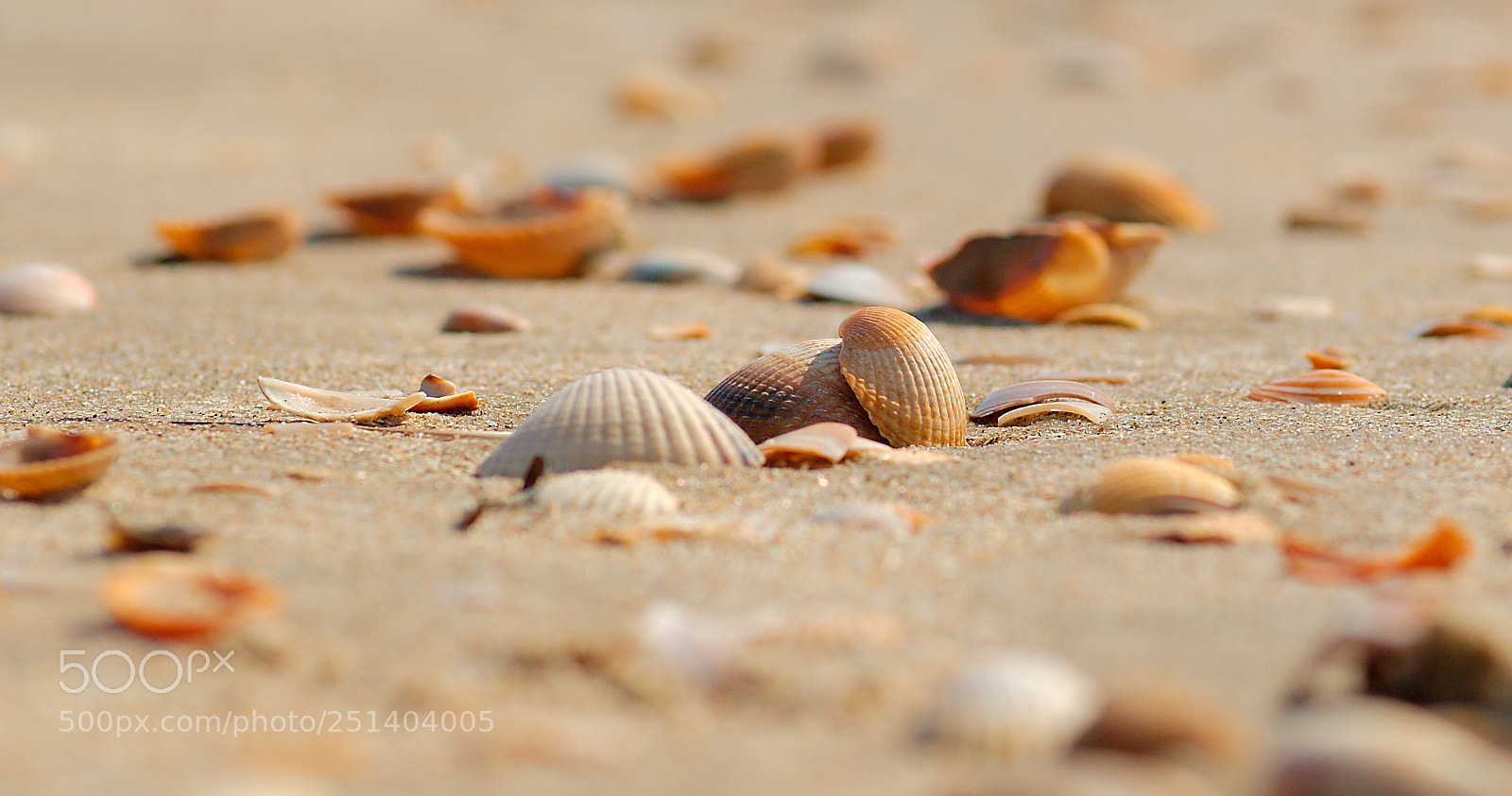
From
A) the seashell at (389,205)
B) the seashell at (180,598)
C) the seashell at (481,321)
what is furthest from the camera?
the seashell at (389,205)

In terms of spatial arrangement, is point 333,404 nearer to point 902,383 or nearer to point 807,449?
point 807,449

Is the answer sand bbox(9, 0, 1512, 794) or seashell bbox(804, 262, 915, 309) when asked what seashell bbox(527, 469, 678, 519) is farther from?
seashell bbox(804, 262, 915, 309)

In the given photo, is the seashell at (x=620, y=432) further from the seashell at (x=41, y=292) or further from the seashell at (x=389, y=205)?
the seashell at (x=389, y=205)

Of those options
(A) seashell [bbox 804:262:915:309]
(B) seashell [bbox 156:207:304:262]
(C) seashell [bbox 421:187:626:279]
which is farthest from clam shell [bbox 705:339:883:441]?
(B) seashell [bbox 156:207:304:262]

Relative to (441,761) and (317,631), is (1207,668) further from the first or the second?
(317,631)

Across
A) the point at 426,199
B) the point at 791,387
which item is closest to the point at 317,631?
the point at 791,387

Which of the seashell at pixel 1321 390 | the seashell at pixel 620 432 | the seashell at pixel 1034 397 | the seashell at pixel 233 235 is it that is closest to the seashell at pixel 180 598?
the seashell at pixel 620 432

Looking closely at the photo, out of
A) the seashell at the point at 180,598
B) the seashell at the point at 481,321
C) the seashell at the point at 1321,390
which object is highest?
the seashell at the point at 481,321
